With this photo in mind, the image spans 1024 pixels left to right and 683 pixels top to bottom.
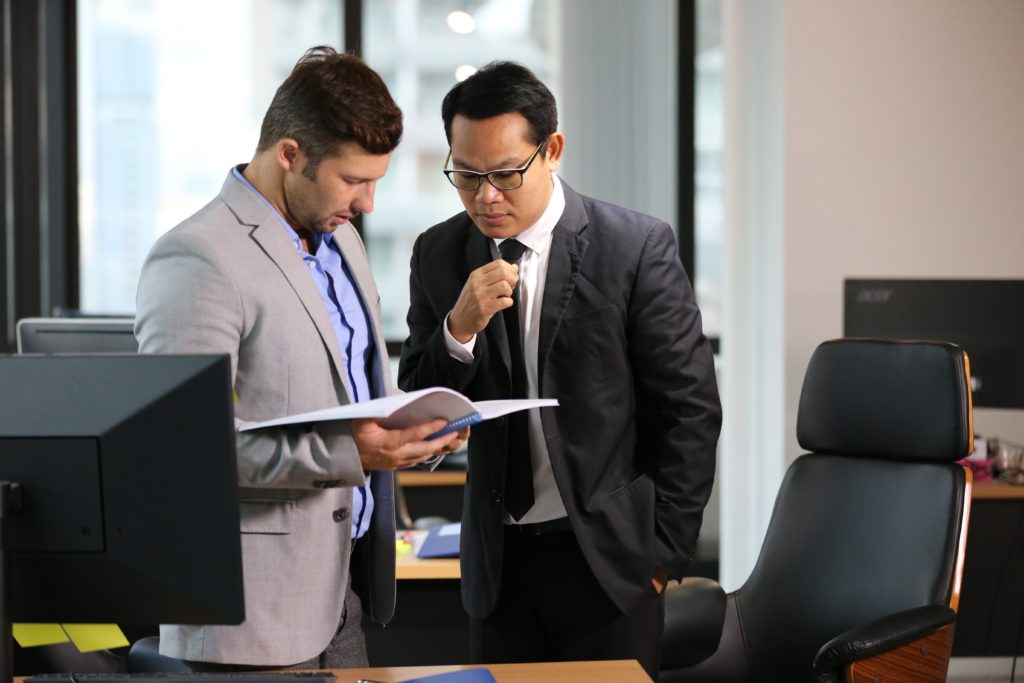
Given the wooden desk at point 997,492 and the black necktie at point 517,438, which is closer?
the black necktie at point 517,438

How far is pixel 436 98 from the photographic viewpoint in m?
4.79

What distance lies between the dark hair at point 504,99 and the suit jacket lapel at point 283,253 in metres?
0.39

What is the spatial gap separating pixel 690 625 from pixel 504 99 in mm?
1225

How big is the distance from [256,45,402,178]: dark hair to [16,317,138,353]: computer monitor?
2.80 ft

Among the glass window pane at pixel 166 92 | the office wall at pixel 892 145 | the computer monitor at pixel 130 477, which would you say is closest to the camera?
the computer monitor at pixel 130 477

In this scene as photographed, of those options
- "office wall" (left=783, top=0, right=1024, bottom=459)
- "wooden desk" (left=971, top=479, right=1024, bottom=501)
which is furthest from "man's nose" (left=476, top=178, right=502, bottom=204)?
"office wall" (left=783, top=0, right=1024, bottom=459)

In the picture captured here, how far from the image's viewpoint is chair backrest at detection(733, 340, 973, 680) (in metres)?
2.22

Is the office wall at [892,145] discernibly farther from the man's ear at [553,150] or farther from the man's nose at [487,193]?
the man's nose at [487,193]

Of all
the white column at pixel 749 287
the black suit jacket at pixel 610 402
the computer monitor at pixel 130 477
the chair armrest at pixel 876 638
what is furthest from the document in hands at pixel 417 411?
the white column at pixel 749 287

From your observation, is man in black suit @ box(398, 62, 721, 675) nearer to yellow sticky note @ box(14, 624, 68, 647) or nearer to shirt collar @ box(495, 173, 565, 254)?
shirt collar @ box(495, 173, 565, 254)

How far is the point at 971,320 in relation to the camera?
3.16 metres

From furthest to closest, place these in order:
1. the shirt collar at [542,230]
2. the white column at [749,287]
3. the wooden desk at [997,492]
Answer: the white column at [749,287], the wooden desk at [997,492], the shirt collar at [542,230]

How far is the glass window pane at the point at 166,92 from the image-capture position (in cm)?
475

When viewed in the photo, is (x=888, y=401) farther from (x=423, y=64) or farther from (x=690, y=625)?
(x=423, y=64)
